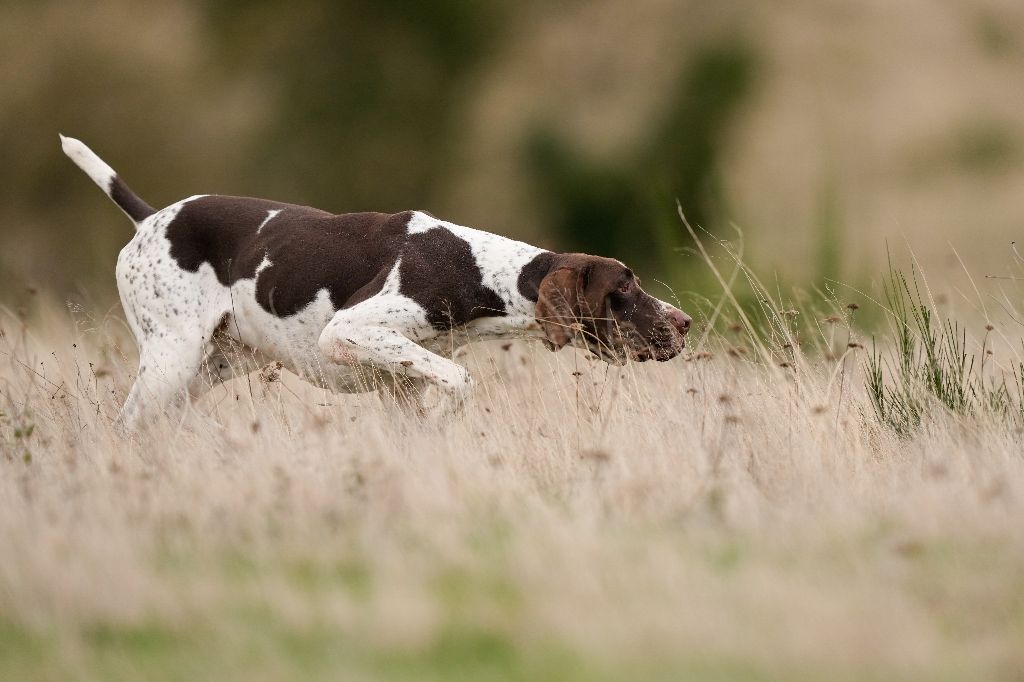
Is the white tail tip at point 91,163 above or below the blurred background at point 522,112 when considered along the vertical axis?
above

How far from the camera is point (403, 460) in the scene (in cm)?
448

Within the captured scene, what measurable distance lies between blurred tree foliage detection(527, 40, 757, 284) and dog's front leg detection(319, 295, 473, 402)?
9.66m

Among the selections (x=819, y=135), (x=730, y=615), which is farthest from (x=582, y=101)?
(x=730, y=615)

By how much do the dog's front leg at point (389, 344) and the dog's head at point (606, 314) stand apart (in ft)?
1.52

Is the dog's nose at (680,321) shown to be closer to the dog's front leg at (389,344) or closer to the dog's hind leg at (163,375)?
the dog's front leg at (389,344)

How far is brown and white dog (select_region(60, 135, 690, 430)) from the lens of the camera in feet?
17.7

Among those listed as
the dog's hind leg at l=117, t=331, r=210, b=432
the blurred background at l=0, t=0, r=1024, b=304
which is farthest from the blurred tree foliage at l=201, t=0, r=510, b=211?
the dog's hind leg at l=117, t=331, r=210, b=432

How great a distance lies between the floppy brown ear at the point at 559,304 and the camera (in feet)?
17.5

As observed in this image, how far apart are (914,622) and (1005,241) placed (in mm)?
10274

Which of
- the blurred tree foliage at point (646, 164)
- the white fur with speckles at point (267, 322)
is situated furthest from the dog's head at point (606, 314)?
the blurred tree foliage at point (646, 164)

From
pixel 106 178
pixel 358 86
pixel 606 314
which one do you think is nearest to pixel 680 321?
pixel 606 314

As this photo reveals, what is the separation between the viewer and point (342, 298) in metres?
5.73

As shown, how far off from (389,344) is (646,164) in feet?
34.4

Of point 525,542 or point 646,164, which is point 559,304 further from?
point 646,164
